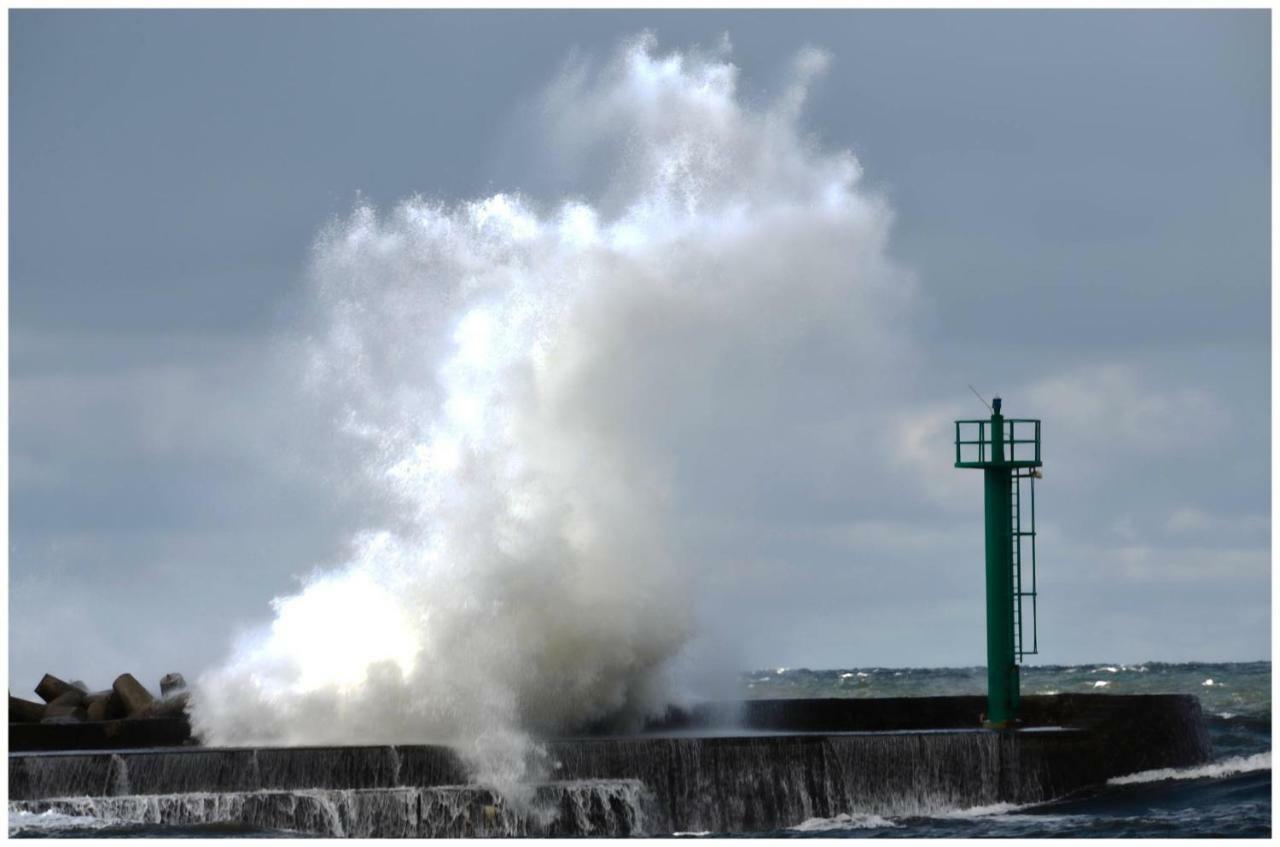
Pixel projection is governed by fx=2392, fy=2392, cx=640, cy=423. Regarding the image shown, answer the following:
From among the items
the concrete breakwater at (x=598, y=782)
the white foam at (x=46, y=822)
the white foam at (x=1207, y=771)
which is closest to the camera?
the white foam at (x=46, y=822)

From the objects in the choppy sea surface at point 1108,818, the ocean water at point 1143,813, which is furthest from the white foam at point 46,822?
the ocean water at point 1143,813

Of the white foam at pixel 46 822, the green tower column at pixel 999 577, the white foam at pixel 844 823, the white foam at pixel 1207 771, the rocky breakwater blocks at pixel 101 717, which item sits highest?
the green tower column at pixel 999 577

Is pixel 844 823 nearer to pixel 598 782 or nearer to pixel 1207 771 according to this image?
pixel 598 782

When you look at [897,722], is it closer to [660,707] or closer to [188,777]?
[660,707]

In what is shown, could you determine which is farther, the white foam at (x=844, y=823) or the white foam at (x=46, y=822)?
the white foam at (x=844, y=823)

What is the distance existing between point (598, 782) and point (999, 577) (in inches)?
209

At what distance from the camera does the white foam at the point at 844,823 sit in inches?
859

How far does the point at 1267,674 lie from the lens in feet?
191

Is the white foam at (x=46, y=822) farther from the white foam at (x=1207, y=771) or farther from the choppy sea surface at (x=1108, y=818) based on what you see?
the white foam at (x=1207, y=771)

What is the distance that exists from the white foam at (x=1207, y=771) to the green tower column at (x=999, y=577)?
4.47 ft

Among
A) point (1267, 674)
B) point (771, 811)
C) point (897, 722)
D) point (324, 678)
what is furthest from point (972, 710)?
point (1267, 674)

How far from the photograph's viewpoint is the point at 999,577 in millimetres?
24469

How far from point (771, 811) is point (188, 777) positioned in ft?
17.3

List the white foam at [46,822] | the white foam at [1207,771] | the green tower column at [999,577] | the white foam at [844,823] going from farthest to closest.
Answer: the green tower column at [999,577], the white foam at [1207,771], the white foam at [844,823], the white foam at [46,822]
